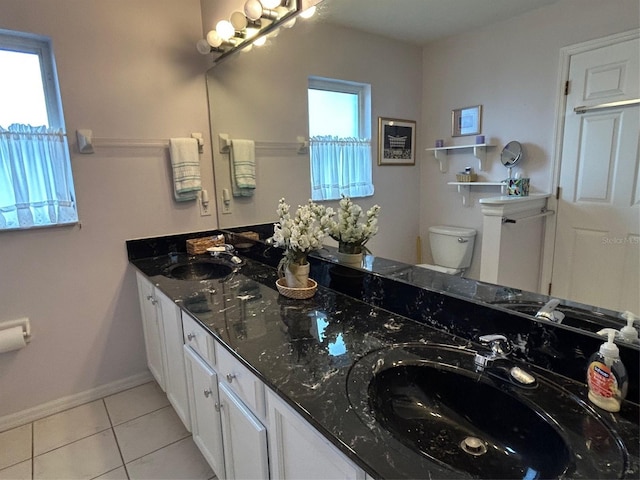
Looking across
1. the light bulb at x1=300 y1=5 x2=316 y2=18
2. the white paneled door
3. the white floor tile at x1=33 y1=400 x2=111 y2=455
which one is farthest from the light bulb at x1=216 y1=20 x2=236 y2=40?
the white floor tile at x1=33 y1=400 x2=111 y2=455

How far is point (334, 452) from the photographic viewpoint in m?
0.82

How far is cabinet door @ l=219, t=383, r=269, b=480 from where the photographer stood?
1136mm

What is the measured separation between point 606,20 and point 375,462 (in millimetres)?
1055

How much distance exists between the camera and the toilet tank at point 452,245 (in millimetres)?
1228

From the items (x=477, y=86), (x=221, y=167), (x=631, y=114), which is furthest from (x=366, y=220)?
(x=221, y=167)

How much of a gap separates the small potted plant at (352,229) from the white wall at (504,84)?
0.97 ft

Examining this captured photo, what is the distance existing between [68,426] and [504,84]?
2.65 meters

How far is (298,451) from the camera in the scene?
3.14ft

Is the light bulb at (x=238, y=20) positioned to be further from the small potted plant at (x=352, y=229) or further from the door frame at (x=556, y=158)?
the door frame at (x=556, y=158)

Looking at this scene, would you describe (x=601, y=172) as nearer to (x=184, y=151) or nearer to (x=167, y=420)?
(x=184, y=151)

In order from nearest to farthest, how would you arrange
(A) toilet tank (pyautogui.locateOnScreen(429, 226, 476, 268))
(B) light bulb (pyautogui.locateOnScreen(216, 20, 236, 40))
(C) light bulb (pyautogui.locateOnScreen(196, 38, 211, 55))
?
(A) toilet tank (pyautogui.locateOnScreen(429, 226, 476, 268))
(B) light bulb (pyautogui.locateOnScreen(216, 20, 236, 40))
(C) light bulb (pyautogui.locateOnScreen(196, 38, 211, 55))

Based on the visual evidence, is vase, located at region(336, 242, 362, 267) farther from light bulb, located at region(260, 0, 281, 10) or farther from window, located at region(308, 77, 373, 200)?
light bulb, located at region(260, 0, 281, 10)

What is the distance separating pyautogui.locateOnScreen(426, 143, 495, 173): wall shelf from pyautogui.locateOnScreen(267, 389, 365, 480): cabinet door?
89 cm

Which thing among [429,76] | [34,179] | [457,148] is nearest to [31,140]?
[34,179]
